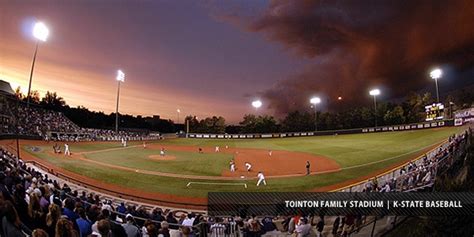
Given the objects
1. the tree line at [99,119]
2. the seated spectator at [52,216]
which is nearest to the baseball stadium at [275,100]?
the seated spectator at [52,216]

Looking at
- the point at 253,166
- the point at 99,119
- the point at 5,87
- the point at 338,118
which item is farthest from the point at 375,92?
the point at 99,119

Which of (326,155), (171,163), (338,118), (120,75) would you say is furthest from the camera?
(120,75)

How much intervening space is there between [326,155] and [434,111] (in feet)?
38.0

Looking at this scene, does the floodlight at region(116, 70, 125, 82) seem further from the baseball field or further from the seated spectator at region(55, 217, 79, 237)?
the seated spectator at region(55, 217, 79, 237)

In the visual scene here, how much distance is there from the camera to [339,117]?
31688mm

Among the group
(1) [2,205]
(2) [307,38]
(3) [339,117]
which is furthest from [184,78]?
(1) [2,205]

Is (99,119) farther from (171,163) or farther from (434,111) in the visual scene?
(434,111)

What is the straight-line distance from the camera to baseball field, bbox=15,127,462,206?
1817 cm

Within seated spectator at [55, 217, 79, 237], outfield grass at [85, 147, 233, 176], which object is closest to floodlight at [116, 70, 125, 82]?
outfield grass at [85, 147, 233, 176]

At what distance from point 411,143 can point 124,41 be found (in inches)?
945

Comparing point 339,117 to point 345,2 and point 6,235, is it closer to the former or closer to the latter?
point 345,2

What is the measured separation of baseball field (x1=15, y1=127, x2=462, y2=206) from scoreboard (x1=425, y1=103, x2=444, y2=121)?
0.97 metres

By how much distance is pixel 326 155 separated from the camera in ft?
99.7

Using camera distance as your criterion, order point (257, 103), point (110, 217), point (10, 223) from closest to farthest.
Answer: point (10, 223)
point (110, 217)
point (257, 103)
